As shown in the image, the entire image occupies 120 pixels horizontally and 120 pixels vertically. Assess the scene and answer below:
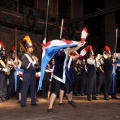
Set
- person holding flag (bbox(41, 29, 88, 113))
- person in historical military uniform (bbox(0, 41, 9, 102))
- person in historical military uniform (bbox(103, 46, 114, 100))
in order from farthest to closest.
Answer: person in historical military uniform (bbox(103, 46, 114, 100)), person in historical military uniform (bbox(0, 41, 9, 102)), person holding flag (bbox(41, 29, 88, 113))

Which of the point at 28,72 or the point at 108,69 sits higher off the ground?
the point at 108,69

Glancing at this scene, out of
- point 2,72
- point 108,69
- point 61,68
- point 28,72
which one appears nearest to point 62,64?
point 61,68

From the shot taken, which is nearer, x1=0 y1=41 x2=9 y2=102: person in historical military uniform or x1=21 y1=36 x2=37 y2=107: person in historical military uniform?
x1=21 y1=36 x2=37 y2=107: person in historical military uniform

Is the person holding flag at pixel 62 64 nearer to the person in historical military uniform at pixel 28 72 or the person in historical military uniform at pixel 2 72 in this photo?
the person in historical military uniform at pixel 28 72

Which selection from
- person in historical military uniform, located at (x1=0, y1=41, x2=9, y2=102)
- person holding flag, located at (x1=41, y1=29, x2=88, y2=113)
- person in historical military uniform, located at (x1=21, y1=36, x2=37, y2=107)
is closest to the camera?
person holding flag, located at (x1=41, y1=29, x2=88, y2=113)

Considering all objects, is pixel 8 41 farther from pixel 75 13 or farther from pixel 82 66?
pixel 75 13

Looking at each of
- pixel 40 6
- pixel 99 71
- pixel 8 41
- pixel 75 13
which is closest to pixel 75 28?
pixel 75 13

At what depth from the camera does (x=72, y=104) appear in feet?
24.2

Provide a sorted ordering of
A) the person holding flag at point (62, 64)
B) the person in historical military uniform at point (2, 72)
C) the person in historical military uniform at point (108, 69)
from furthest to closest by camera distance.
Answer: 1. the person in historical military uniform at point (108, 69)
2. the person in historical military uniform at point (2, 72)
3. the person holding flag at point (62, 64)

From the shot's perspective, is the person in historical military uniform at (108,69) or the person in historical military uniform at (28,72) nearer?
the person in historical military uniform at (28,72)

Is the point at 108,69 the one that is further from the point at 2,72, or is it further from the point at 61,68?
the point at 2,72

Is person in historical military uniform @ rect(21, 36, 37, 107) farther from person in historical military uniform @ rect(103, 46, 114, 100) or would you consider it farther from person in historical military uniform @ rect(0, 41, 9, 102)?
person in historical military uniform @ rect(103, 46, 114, 100)

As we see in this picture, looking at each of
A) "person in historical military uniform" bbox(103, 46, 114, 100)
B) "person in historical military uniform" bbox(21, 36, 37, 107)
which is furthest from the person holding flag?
"person in historical military uniform" bbox(103, 46, 114, 100)

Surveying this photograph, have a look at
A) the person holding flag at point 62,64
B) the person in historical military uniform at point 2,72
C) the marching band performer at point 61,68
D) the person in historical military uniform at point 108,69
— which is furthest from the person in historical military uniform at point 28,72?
the person in historical military uniform at point 108,69
